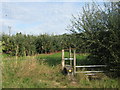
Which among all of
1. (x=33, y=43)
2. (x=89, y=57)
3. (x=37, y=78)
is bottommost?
(x=37, y=78)

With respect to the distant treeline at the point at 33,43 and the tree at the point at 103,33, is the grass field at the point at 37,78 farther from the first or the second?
the distant treeline at the point at 33,43

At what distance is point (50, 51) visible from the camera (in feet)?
79.8

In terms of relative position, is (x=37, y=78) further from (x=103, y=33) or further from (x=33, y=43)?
(x=33, y=43)

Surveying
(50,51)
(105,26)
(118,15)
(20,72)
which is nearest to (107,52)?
(105,26)

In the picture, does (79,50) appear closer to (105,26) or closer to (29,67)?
(105,26)

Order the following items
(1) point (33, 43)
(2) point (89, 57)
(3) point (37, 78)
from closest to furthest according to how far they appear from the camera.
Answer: (3) point (37, 78) → (2) point (89, 57) → (1) point (33, 43)

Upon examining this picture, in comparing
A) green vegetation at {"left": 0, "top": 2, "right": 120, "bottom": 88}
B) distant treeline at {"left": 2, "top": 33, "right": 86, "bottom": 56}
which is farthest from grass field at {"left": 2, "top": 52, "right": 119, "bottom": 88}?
distant treeline at {"left": 2, "top": 33, "right": 86, "bottom": 56}

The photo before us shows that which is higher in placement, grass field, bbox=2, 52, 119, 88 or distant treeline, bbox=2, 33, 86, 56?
distant treeline, bbox=2, 33, 86, 56

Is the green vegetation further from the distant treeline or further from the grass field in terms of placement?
the distant treeline

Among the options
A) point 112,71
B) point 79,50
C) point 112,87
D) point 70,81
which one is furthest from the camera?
point 79,50

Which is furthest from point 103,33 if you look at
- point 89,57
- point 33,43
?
point 33,43

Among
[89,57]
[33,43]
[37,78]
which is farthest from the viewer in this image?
[33,43]

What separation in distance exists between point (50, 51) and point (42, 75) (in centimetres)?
1698

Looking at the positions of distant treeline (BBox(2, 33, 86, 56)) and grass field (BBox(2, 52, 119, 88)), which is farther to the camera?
distant treeline (BBox(2, 33, 86, 56))
